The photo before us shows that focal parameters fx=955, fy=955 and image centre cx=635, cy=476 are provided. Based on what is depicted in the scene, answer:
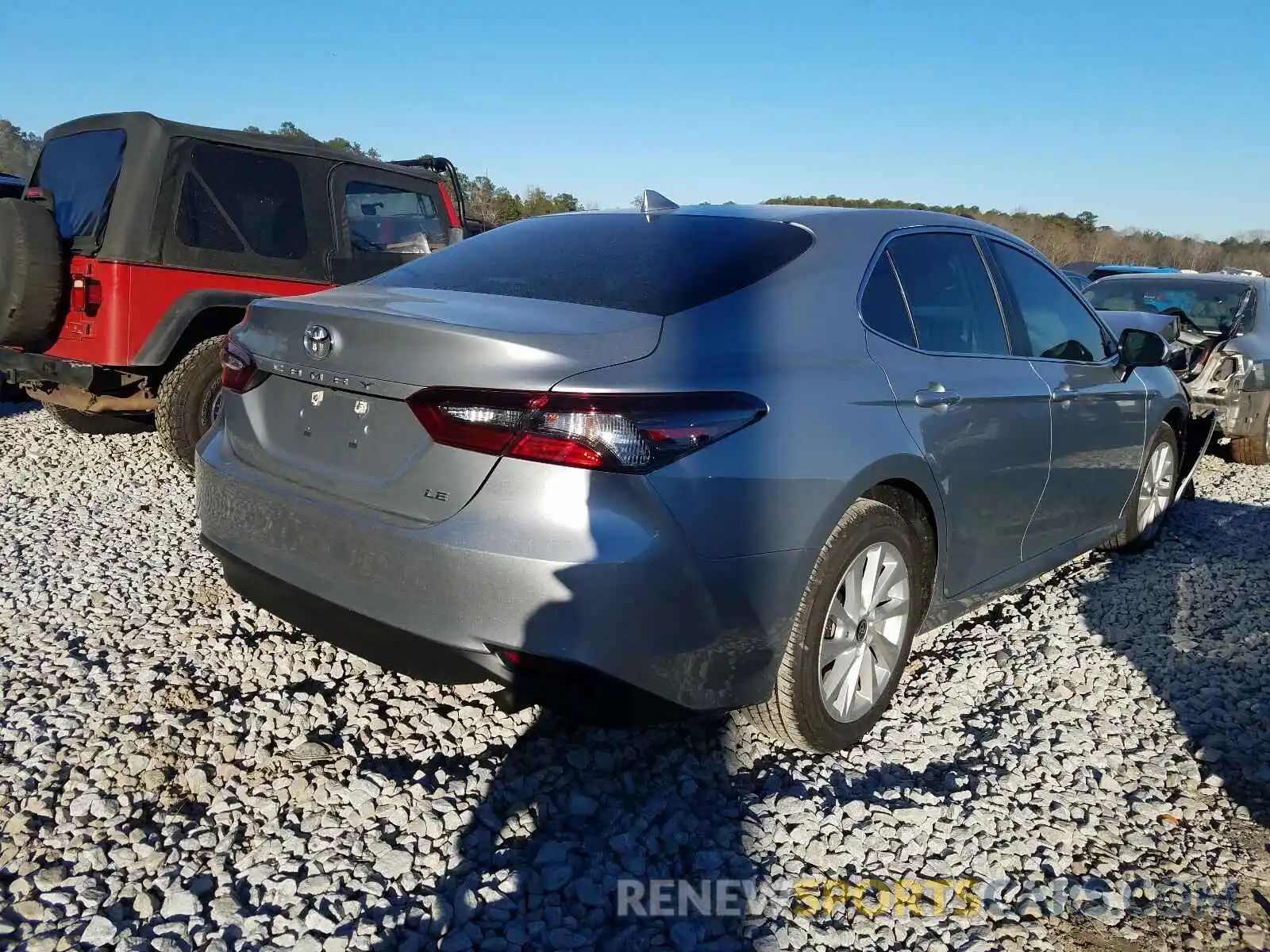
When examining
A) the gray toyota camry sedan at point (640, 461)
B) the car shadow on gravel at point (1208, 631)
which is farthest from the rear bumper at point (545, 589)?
the car shadow on gravel at point (1208, 631)

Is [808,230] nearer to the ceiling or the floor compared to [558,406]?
nearer to the ceiling

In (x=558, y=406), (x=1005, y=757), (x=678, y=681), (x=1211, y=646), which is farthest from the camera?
(x=1211, y=646)

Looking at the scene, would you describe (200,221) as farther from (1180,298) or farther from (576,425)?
(1180,298)

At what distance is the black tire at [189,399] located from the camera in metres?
5.01

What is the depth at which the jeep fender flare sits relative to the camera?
4934mm

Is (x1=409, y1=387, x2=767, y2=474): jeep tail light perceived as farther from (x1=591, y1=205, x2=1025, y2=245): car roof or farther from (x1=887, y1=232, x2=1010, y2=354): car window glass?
(x1=887, y1=232, x2=1010, y2=354): car window glass

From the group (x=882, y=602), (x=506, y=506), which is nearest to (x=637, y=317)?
(x=506, y=506)

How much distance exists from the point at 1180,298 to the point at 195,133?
7.55 meters

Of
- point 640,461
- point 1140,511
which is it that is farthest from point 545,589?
point 1140,511

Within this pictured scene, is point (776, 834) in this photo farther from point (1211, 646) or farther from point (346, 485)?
point (1211, 646)

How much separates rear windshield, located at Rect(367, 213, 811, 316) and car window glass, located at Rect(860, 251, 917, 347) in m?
0.25

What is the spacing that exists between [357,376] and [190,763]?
1137 mm

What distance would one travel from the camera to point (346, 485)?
2342mm

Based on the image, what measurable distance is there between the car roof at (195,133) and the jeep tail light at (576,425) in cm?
390
